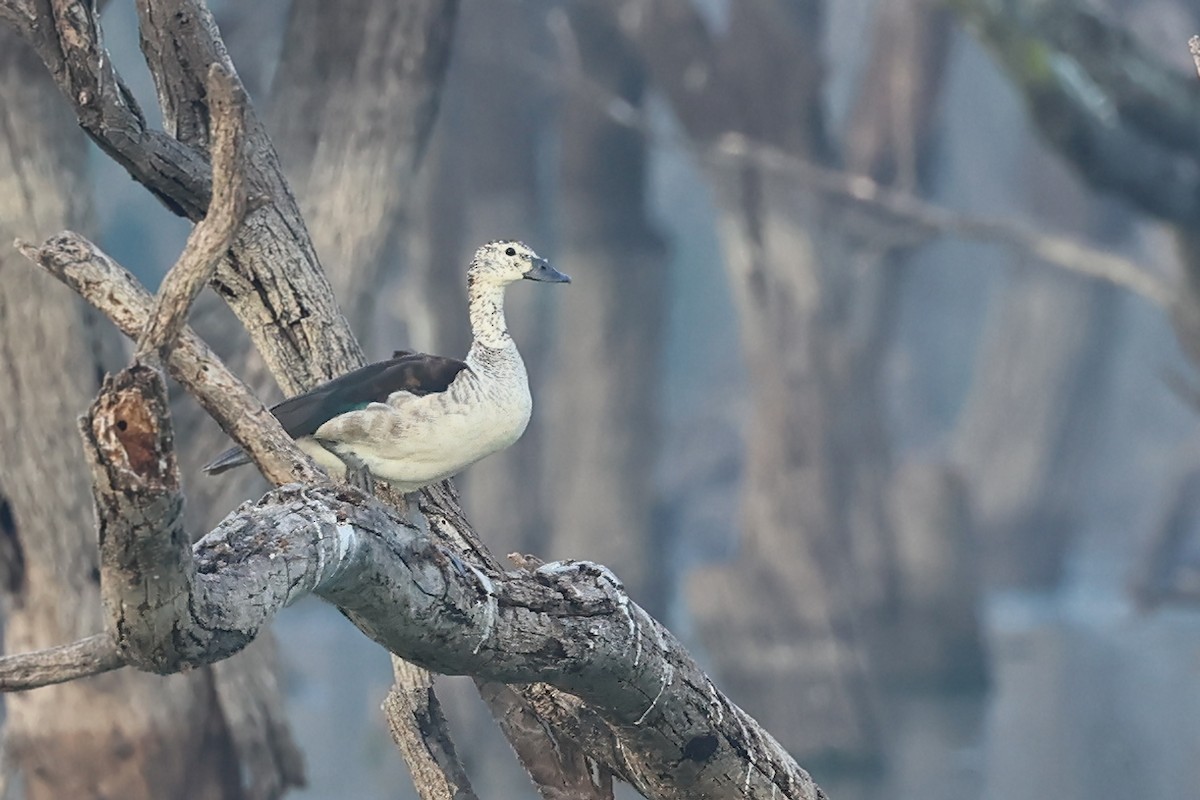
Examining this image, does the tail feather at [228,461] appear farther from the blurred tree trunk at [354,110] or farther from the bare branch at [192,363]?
the blurred tree trunk at [354,110]

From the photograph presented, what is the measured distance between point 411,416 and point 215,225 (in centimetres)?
105

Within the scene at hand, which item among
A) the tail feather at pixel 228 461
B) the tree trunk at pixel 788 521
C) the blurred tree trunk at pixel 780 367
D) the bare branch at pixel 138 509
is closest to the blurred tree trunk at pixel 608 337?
the blurred tree trunk at pixel 780 367

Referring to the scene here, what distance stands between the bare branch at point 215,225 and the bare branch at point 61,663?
472 mm

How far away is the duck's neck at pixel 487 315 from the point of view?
371 cm

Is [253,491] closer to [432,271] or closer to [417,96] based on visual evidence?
[417,96]

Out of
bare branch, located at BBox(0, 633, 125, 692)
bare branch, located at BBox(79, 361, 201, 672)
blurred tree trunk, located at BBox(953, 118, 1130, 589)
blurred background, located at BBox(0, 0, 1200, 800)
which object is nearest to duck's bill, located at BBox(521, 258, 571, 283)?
bare branch, located at BBox(0, 633, 125, 692)

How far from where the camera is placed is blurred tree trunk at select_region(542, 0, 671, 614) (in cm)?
1270

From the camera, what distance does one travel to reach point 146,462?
1.97 meters

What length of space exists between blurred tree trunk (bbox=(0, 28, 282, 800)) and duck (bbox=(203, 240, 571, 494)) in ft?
6.96

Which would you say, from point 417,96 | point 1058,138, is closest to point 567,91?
point 1058,138

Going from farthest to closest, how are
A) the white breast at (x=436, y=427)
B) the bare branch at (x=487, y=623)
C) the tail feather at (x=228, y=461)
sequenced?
the tail feather at (x=228, y=461) → the white breast at (x=436, y=427) → the bare branch at (x=487, y=623)

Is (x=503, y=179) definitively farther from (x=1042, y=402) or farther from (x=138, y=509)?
(x=138, y=509)

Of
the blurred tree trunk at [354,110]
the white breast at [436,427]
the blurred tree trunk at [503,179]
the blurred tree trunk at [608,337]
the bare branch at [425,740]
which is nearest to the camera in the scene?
the white breast at [436,427]

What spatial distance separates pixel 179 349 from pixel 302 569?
883 millimetres
